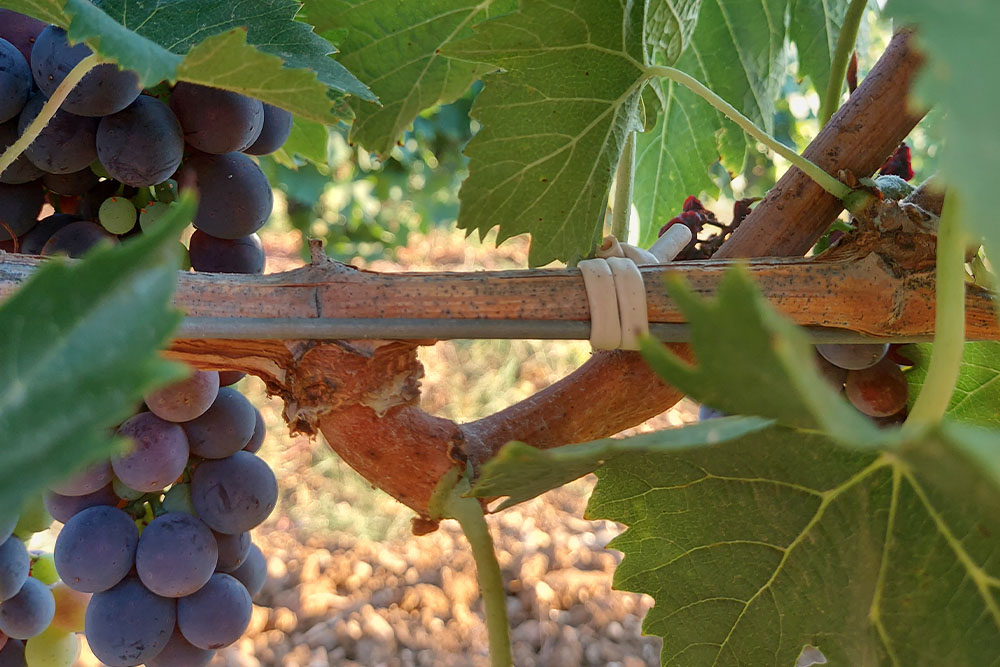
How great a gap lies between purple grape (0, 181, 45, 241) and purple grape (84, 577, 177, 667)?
23 cm

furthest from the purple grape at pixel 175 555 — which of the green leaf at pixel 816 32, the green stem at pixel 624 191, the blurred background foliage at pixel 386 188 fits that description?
the blurred background foliage at pixel 386 188

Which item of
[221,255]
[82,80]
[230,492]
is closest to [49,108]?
[82,80]

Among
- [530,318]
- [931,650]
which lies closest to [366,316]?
[530,318]

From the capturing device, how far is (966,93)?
17cm

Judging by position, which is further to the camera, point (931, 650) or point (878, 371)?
point (878, 371)

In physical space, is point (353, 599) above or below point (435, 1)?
below

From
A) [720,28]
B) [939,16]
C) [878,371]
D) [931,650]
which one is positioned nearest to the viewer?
[939,16]

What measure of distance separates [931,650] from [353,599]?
3.79 feet

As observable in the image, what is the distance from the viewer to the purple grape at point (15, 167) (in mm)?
484

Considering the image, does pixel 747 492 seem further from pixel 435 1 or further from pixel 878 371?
pixel 435 1

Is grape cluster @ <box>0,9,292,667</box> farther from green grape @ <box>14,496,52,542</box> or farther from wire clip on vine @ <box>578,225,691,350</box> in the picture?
A: wire clip on vine @ <box>578,225,691,350</box>

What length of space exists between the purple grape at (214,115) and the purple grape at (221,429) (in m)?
0.15

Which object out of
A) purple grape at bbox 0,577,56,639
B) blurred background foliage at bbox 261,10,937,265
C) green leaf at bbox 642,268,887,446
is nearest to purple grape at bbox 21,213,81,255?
purple grape at bbox 0,577,56,639

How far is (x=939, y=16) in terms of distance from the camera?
0.19 m
